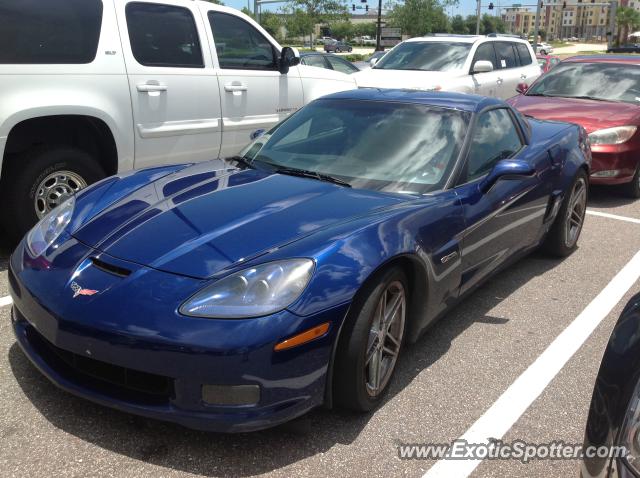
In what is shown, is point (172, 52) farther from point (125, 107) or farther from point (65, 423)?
point (65, 423)

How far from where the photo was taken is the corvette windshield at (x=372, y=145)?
369cm

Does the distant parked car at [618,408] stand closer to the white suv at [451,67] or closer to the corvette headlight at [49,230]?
the corvette headlight at [49,230]

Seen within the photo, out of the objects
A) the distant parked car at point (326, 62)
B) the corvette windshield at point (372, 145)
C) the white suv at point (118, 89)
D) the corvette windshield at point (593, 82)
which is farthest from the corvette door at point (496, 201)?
the distant parked car at point (326, 62)

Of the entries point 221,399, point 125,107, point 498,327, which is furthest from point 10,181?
point 498,327

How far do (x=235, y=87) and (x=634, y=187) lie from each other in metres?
4.71

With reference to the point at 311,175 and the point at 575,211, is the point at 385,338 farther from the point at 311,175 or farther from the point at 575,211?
the point at 575,211

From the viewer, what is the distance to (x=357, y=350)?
274 centimetres

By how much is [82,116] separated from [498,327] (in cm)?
340

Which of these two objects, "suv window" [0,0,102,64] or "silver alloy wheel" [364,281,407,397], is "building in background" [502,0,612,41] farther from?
"silver alloy wheel" [364,281,407,397]

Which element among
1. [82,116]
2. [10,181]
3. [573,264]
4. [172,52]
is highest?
[172,52]

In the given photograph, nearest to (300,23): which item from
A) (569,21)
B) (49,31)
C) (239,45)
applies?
(239,45)

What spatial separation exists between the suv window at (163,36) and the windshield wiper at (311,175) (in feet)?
7.53

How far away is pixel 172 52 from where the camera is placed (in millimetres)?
5738

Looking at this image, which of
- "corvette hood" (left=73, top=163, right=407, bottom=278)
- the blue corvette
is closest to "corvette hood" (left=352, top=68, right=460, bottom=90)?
the blue corvette
